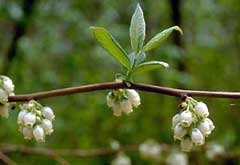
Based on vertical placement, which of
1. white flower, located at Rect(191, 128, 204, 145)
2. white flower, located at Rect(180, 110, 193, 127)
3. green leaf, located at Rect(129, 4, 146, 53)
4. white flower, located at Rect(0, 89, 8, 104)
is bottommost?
white flower, located at Rect(191, 128, 204, 145)

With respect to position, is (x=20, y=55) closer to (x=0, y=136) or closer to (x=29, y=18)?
(x=29, y=18)

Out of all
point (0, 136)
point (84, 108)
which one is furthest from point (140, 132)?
point (0, 136)

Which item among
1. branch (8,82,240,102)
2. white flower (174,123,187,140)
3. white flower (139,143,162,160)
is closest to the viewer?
branch (8,82,240,102)

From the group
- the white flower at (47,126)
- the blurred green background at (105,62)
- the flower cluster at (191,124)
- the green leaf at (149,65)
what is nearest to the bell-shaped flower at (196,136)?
the flower cluster at (191,124)

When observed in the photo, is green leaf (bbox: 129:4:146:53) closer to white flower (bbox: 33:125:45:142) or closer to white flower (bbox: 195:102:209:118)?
white flower (bbox: 195:102:209:118)

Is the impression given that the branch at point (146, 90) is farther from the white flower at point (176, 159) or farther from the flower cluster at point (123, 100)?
the white flower at point (176, 159)

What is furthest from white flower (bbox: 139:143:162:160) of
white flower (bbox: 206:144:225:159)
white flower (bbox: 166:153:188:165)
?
white flower (bbox: 206:144:225:159)

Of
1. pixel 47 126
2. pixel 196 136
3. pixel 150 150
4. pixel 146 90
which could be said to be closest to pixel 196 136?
pixel 196 136

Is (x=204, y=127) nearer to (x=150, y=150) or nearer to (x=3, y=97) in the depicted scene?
(x=3, y=97)

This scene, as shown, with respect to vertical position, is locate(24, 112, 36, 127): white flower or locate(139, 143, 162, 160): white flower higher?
locate(24, 112, 36, 127): white flower
